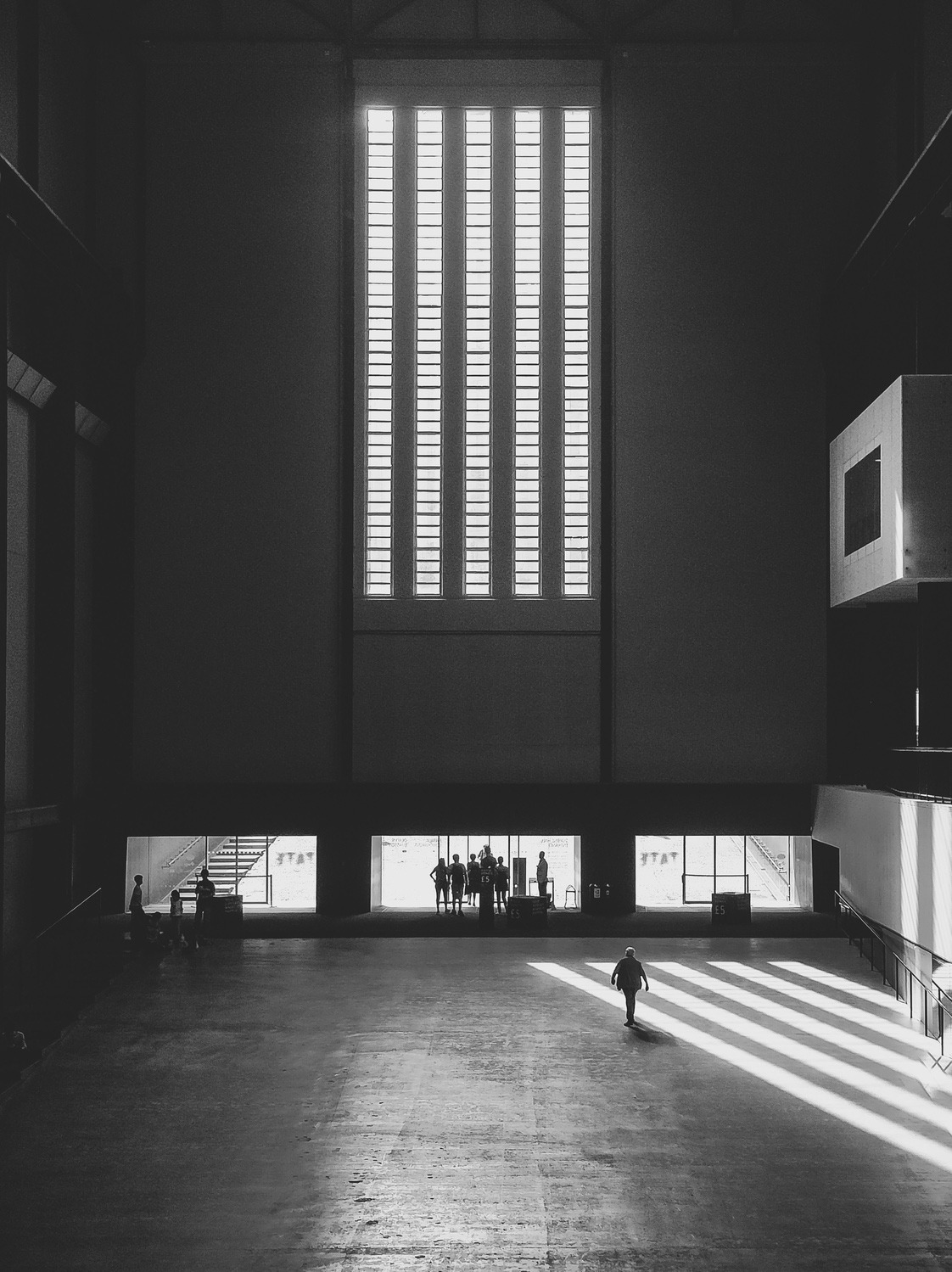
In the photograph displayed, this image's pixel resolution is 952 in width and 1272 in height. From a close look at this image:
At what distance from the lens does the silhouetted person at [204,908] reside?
21.2 m

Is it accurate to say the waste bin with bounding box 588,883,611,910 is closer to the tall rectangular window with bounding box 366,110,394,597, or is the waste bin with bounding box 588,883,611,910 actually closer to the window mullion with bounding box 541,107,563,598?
the window mullion with bounding box 541,107,563,598

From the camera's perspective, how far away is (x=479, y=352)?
24172 mm

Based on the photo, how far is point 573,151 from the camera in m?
24.1

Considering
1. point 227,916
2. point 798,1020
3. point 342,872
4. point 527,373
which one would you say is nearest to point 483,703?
point 342,872

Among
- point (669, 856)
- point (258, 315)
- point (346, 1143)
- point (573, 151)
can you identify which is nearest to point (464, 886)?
point (669, 856)

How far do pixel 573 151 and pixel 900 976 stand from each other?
18.8 metres

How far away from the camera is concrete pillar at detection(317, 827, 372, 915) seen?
23797 millimetres

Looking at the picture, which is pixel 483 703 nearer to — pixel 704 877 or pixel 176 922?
pixel 704 877

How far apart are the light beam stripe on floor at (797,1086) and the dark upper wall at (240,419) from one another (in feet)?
32.6

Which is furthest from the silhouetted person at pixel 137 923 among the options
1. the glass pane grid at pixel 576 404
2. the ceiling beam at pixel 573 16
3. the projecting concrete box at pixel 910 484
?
the ceiling beam at pixel 573 16

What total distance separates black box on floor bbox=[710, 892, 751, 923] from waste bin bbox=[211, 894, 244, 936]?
1032 centimetres

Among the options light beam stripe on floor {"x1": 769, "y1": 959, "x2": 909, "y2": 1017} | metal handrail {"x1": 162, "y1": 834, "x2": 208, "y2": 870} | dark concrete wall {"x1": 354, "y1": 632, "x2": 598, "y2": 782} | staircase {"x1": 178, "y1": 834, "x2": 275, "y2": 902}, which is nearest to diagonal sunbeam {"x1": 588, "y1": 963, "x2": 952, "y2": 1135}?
light beam stripe on floor {"x1": 769, "y1": 959, "x2": 909, "y2": 1017}

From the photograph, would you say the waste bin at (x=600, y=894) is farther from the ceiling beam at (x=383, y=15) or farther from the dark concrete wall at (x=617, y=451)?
the ceiling beam at (x=383, y=15)

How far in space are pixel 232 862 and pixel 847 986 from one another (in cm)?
1370
